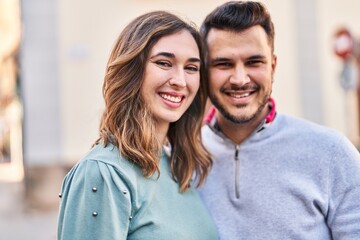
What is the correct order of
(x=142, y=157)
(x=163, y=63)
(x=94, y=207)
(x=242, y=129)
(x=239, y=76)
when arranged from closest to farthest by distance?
1. (x=94, y=207)
2. (x=142, y=157)
3. (x=163, y=63)
4. (x=239, y=76)
5. (x=242, y=129)

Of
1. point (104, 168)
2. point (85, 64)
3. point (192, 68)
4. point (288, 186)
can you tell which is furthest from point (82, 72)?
point (104, 168)

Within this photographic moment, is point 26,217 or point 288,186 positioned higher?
point 288,186

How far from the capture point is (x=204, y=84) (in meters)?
2.56

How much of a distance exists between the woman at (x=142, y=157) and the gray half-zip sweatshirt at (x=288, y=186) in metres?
0.10

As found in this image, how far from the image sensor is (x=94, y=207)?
6.28ft

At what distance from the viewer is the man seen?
2242mm

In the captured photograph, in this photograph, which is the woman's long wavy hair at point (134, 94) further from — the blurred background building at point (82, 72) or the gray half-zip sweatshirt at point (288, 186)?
the blurred background building at point (82, 72)

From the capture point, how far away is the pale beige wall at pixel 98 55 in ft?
28.3

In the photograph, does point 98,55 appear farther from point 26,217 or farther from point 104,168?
point 104,168

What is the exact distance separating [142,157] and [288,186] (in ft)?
2.05

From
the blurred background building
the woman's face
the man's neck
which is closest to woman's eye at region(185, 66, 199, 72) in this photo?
the woman's face

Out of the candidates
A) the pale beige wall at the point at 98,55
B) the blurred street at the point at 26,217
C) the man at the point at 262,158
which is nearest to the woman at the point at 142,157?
the man at the point at 262,158

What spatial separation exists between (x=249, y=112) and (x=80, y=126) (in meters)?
6.42

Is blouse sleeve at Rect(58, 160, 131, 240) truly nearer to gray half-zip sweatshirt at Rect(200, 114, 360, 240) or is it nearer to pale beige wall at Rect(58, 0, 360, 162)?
gray half-zip sweatshirt at Rect(200, 114, 360, 240)
